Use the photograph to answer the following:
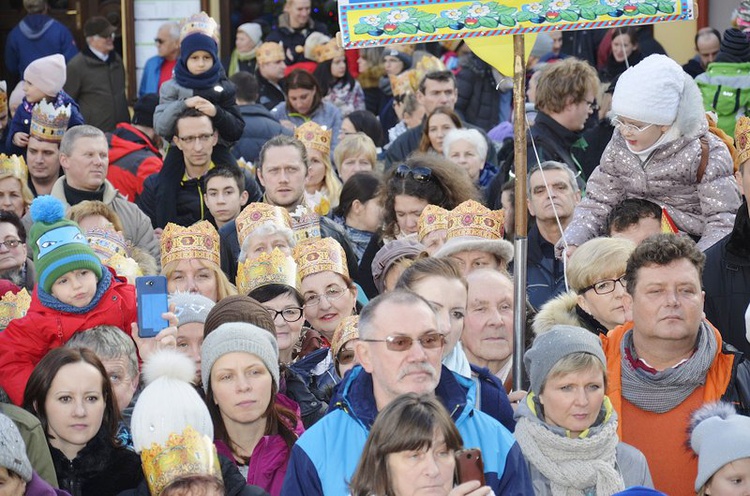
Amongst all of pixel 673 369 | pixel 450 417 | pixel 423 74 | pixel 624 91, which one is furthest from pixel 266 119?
pixel 450 417

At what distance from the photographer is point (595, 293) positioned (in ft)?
22.9

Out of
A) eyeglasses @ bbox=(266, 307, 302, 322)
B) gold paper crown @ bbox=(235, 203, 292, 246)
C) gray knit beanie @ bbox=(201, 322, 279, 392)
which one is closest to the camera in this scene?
gray knit beanie @ bbox=(201, 322, 279, 392)

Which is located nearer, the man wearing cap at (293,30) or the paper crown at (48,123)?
the paper crown at (48,123)

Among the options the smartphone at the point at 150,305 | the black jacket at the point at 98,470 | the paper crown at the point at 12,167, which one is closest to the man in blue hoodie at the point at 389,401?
the black jacket at the point at 98,470

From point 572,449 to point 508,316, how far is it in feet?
4.16

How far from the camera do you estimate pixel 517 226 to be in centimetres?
643

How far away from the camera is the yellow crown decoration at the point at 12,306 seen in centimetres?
780

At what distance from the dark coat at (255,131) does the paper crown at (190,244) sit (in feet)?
10.1

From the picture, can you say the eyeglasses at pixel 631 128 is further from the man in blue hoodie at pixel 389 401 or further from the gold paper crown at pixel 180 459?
the gold paper crown at pixel 180 459

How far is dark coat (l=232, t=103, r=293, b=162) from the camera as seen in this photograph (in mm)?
12008

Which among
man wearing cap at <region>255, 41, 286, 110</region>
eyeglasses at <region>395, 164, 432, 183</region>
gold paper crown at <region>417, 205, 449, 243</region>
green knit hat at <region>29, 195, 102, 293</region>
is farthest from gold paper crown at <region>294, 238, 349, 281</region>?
man wearing cap at <region>255, 41, 286, 110</region>

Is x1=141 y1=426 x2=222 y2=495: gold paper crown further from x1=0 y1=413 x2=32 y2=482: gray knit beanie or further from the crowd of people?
x1=0 y1=413 x2=32 y2=482: gray knit beanie

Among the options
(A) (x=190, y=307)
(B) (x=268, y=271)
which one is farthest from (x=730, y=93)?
(A) (x=190, y=307)

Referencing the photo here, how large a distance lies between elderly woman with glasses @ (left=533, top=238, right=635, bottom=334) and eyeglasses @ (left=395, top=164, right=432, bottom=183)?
2.29 meters
